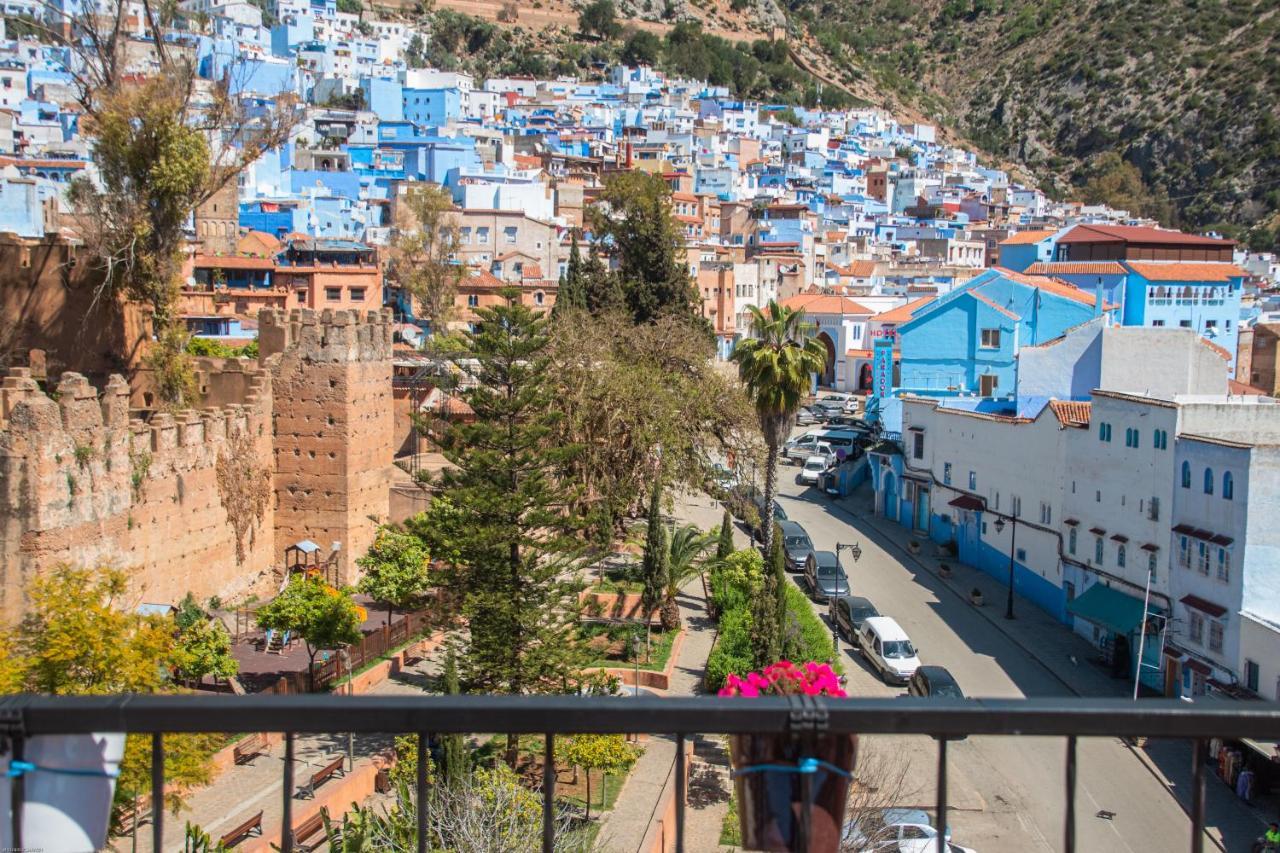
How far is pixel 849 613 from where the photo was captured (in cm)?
2334

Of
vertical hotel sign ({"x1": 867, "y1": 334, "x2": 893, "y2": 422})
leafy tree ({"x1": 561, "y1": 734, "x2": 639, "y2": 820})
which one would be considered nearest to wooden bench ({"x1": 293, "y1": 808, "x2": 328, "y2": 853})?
leafy tree ({"x1": 561, "y1": 734, "x2": 639, "y2": 820})

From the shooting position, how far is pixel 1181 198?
101562 millimetres

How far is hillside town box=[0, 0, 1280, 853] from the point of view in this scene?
1246 cm

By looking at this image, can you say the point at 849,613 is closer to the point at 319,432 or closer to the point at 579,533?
the point at 579,533

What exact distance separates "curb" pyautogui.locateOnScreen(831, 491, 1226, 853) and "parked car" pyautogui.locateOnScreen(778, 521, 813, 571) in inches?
115

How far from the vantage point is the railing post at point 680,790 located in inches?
111

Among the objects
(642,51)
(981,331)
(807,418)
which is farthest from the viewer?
(642,51)

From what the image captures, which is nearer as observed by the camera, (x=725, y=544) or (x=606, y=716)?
(x=606, y=716)

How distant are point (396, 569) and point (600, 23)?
11895 cm

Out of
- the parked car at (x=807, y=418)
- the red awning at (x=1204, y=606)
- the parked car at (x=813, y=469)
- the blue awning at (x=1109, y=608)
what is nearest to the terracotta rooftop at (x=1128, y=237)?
the parked car at (x=807, y=418)

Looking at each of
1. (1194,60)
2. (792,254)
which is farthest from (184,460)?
(1194,60)

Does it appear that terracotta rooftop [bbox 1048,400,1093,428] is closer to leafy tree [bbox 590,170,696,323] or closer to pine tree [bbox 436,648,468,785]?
leafy tree [bbox 590,170,696,323]

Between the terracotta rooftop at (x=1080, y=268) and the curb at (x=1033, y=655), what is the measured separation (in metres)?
15.8

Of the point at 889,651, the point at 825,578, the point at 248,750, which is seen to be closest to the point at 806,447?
the point at 825,578
